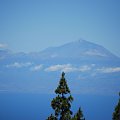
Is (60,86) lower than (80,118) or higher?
higher

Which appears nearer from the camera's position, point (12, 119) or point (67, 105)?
point (67, 105)

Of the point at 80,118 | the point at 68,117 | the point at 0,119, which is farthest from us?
the point at 0,119

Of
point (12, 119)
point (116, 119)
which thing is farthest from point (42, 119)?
point (116, 119)

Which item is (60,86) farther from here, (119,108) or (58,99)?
(119,108)

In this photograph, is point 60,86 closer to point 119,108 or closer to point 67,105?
point 67,105

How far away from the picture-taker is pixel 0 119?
7416 inches

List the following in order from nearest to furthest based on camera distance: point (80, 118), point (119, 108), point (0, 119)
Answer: point (80, 118)
point (119, 108)
point (0, 119)

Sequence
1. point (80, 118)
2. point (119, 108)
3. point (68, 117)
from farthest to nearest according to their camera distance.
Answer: point (119, 108) → point (80, 118) → point (68, 117)

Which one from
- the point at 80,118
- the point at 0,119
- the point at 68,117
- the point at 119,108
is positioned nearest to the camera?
the point at 68,117

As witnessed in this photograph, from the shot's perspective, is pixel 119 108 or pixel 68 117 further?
pixel 119 108

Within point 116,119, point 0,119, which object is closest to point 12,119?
point 0,119

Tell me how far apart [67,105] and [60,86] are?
123cm

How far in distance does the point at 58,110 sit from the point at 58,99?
0.66 metres

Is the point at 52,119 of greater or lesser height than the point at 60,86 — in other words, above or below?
below
